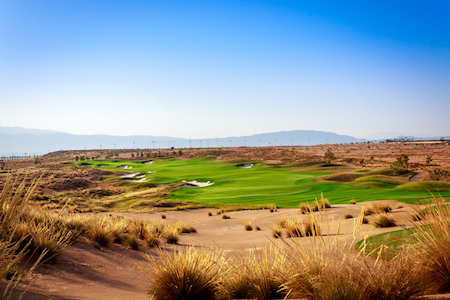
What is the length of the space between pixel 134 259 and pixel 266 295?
14.8 ft

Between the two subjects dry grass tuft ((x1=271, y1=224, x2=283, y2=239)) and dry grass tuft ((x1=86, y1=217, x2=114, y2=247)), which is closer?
dry grass tuft ((x1=271, y1=224, x2=283, y2=239))

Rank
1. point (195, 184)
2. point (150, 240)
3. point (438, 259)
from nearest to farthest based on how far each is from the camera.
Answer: point (438, 259)
point (150, 240)
point (195, 184)

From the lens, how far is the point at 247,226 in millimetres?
12164

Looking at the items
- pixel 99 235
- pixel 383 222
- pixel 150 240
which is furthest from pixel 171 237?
pixel 383 222

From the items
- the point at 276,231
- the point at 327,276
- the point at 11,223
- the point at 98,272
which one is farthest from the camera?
the point at 276,231

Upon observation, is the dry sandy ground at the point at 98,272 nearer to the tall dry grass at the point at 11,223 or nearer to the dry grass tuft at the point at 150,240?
the dry grass tuft at the point at 150,240

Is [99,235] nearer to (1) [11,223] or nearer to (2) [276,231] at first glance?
(2) [276,231]

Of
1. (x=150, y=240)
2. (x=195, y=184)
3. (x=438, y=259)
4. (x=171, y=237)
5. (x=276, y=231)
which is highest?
(x=438, y=259)

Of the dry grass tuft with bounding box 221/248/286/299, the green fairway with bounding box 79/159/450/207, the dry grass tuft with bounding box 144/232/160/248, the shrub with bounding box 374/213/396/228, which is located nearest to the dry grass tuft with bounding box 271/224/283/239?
the dry grass tuft with bounding box 221/248/286/299

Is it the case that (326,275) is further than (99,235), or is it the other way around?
(99,235)

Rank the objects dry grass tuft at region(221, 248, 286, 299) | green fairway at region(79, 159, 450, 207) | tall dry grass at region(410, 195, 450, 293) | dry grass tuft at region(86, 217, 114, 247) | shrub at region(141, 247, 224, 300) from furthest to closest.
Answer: green fairway at region(79, 159, 450, 207) < dry grass tuft at region(86, 217, 114, 247) < shrub at region(141, 247, 224, 300) < dry grass tuft at region(221, 248, 286, 299) < tall dry grass at region(410, 195, 450, 293)

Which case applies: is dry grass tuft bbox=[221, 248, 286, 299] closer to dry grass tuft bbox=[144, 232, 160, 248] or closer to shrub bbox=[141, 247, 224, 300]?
shrub bbox=[141, 247, 224, 300]

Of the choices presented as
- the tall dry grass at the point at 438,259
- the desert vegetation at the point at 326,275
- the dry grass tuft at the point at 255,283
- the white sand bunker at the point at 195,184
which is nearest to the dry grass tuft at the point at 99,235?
the desert vegetation at the point at 326,275

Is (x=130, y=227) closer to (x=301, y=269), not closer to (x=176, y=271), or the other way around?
(x=176, y=271)
